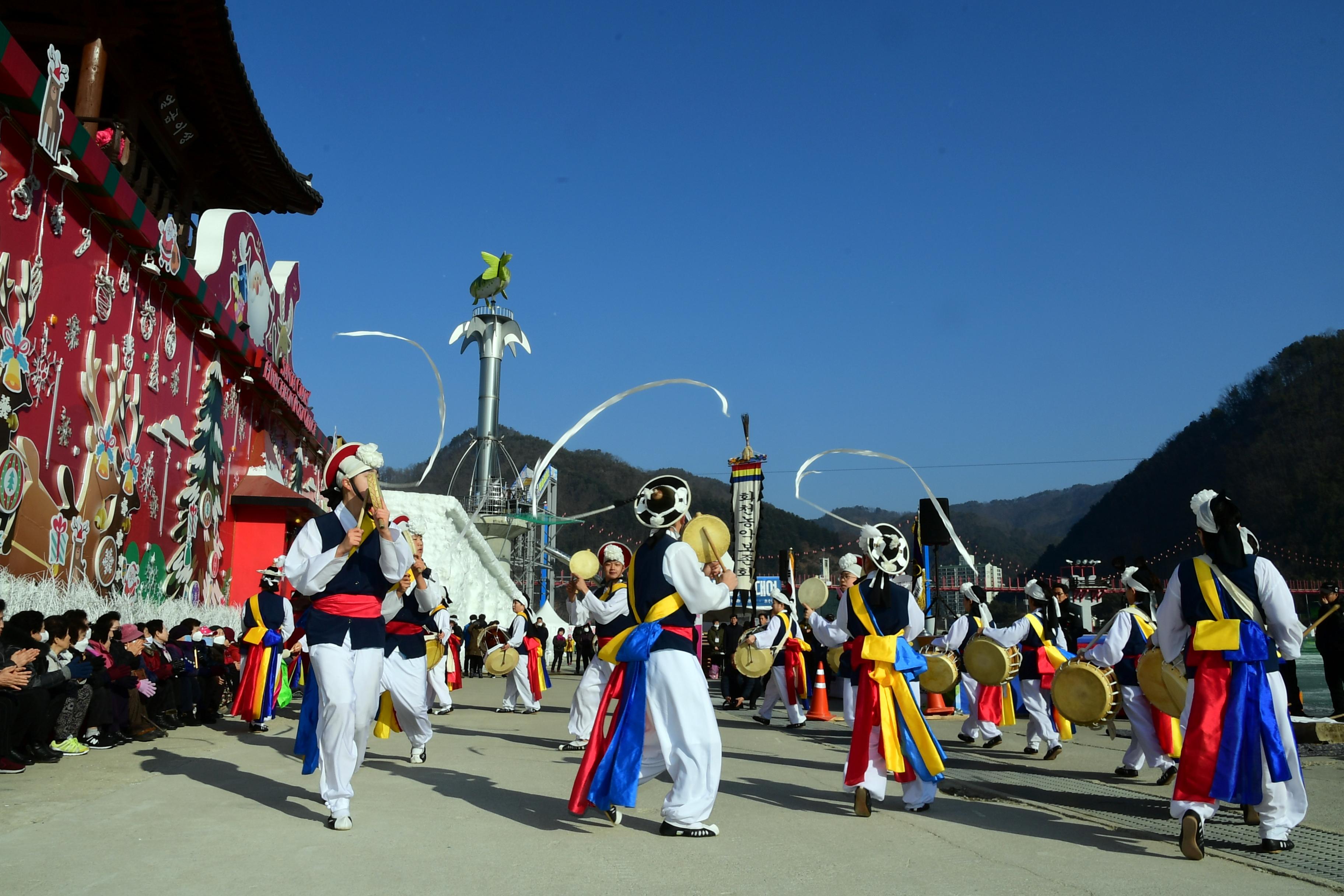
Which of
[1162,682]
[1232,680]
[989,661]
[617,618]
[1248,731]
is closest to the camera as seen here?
[1248,731]

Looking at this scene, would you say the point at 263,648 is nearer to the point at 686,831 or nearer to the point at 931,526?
the point at 686,831

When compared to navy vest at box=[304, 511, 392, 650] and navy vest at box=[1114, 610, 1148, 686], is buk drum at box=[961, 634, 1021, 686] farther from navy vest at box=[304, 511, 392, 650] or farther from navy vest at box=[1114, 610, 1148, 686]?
navy vest at box=[304, 511, 392, 650]

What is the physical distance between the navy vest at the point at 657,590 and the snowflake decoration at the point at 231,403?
40.5 feet

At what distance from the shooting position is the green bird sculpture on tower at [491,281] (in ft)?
135

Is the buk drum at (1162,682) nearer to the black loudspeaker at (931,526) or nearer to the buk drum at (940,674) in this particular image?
the buk drum at (940,674)

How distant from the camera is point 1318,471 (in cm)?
5981

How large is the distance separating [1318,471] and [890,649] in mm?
66166

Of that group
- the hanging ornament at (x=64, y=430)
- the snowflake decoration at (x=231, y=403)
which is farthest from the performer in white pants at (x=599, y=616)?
the snowflake decoration at (x=231, y=403)

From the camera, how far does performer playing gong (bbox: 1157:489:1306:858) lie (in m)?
4.56

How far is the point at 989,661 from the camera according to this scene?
809cm

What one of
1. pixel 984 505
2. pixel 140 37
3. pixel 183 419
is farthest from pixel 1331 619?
pixel 984 505

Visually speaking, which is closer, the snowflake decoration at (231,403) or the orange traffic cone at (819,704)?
the orange traffic cone at (819,704)

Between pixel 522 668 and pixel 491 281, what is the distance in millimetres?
30909

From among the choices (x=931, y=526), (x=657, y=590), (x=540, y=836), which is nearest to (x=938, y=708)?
(x=931, y=526)
